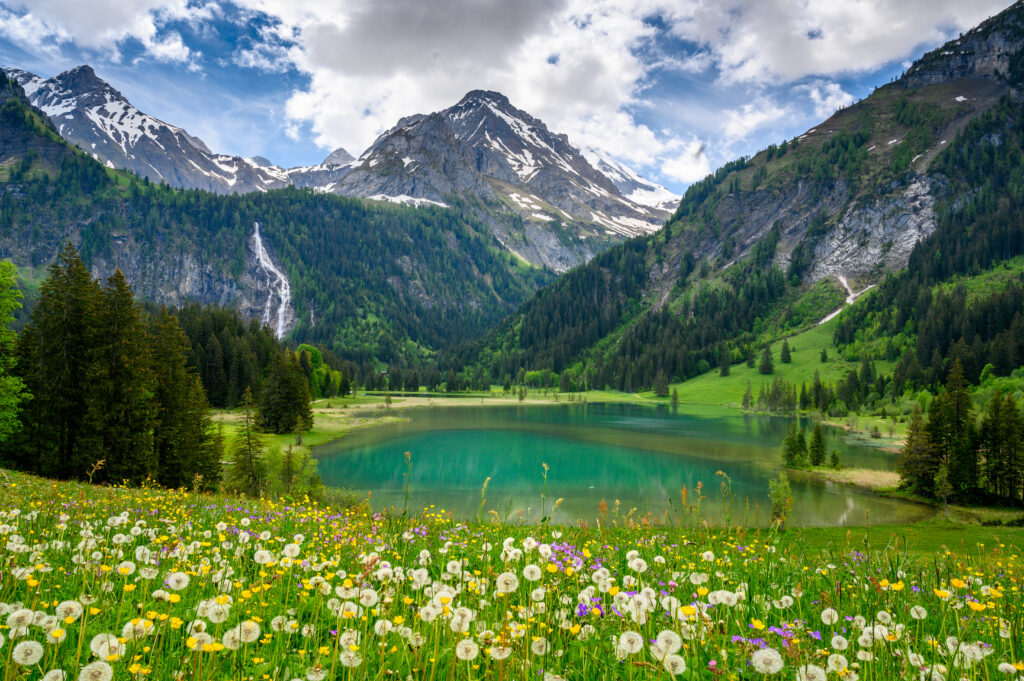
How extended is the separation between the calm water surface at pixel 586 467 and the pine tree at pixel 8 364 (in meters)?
20.6

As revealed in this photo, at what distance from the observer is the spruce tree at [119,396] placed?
2905cm

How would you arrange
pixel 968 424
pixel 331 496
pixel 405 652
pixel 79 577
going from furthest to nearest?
pixel 968 424 → pixel 331 496 → pixel 79 577 → pixel 405 652

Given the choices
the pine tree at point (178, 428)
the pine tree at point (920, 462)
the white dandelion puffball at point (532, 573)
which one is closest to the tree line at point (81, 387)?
the pine tree at point (178, 428)

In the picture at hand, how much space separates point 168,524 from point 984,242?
26439 centimetres

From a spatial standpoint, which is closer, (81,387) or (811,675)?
(811,675)

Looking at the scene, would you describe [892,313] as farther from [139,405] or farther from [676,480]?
[139,405]

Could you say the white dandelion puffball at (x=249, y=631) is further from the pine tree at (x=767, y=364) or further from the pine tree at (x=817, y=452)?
the pine tree at (x=767, y=364)

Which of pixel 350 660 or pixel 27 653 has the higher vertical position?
pixel 27 653

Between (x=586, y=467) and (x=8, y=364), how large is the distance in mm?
52068

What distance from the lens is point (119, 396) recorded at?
1197 inches

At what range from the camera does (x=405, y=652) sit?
3117mm

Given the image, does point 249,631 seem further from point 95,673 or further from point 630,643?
point 630,643

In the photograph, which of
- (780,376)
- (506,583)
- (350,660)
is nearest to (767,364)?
(780,376)

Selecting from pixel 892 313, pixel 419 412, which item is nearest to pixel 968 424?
pixel 419 412
